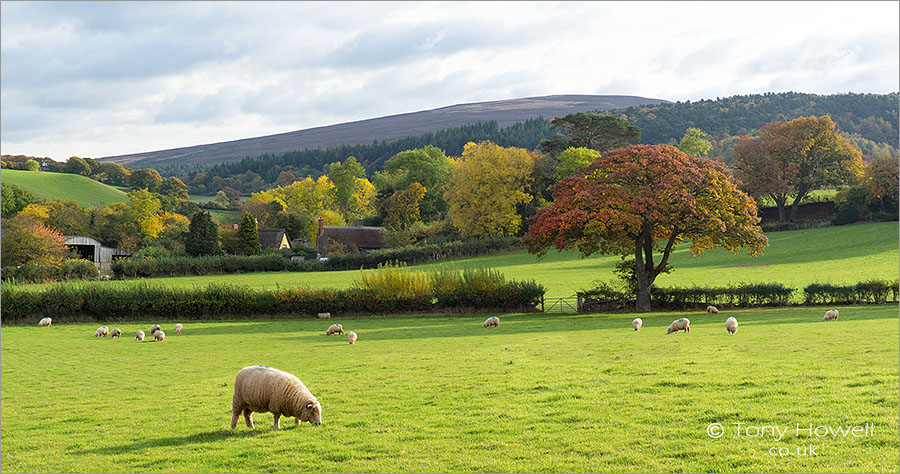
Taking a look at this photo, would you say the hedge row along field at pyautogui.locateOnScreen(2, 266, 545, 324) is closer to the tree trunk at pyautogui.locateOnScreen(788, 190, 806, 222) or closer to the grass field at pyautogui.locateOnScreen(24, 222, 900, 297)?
the grass field at pyautogui.locateOnScreen(24, 222, 900, 297)

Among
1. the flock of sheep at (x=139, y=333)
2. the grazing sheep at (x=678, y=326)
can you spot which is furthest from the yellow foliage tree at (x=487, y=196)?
the grazing sheep at (x=678, y=326)

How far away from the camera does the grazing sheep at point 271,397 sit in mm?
9625

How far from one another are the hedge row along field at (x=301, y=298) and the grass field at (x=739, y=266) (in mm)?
6689

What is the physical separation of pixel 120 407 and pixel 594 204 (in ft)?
79.5

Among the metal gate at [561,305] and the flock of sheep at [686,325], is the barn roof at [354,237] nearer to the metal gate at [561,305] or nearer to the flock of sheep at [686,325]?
the metal gate at [561,305]

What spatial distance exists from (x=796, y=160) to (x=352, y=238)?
186ft

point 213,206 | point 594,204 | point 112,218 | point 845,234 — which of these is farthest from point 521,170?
point 213,206

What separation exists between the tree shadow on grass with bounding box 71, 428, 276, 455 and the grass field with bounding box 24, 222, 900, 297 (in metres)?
33.4

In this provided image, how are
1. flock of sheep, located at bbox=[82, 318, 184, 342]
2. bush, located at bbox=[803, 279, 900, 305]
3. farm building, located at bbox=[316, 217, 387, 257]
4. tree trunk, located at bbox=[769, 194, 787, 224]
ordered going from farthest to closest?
farm building, located at bbox=[316, 217, 387, 257] → tree trunk, located at bbox=[769, 194, 787, 224] → bush, located at bbox=[803, 279, 900, 305] → flock of sheep, located at bbox=[82, 318, 184, 342]

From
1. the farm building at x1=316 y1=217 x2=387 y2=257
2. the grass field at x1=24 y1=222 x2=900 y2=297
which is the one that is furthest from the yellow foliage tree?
the farm building at x1=316 y1=217 x2=387 y2=257

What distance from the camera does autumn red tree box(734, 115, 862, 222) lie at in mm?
74438

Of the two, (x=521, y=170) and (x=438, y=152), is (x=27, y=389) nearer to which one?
(x=521, y=170)

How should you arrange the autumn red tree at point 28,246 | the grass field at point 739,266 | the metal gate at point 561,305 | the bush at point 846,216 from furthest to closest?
the bush at point 846,216
the autumn red tree at point 28,246
the grass field at point 739,266
the metal gate at point 561,305

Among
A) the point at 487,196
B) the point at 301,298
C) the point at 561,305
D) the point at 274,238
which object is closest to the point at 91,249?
the point at 274,238
